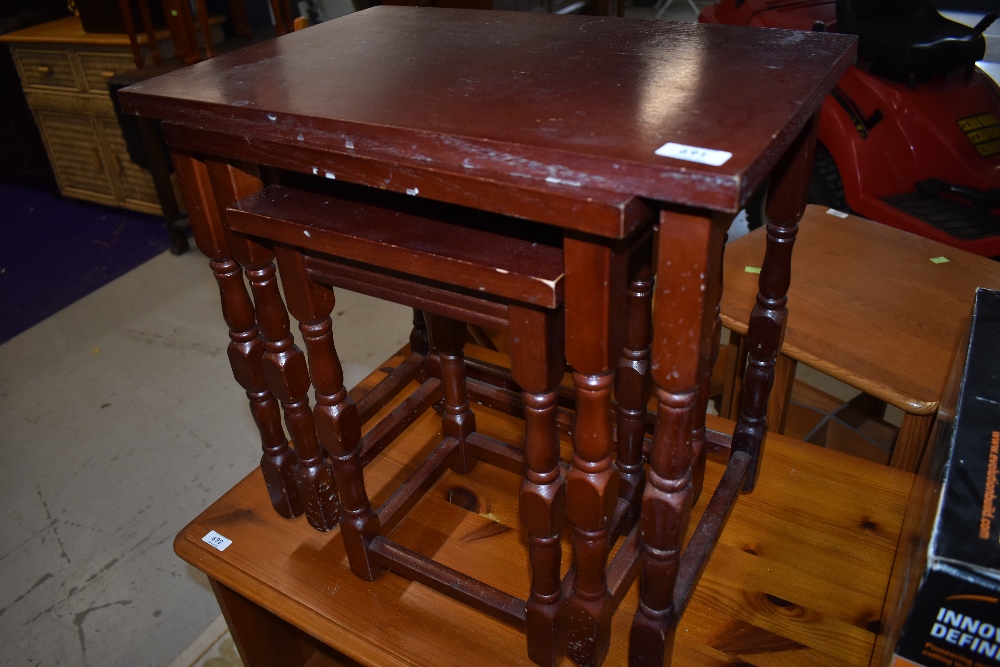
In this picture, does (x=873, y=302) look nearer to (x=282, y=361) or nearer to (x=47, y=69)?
(x=282, y=361)

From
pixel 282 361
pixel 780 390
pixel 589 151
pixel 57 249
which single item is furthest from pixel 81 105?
pixel 589 151

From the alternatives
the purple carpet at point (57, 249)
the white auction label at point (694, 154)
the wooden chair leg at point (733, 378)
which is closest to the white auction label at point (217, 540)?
the white auction label at point (694, 154)

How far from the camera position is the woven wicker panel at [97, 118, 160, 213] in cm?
298

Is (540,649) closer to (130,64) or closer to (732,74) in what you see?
(732,74)

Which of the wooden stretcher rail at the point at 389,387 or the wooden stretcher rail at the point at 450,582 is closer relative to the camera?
the wooden stretcher rail at the point at 450,582

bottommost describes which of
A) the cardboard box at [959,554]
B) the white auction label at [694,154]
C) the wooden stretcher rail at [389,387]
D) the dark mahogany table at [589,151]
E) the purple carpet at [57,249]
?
the purple carpet at [57,249]

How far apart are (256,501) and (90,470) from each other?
1005mm

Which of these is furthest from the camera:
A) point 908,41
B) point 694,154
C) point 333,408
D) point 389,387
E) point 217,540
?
point 908,41

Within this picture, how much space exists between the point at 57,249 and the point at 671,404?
2966mm

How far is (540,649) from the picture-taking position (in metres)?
0.88

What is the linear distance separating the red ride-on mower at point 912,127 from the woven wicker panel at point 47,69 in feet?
8.30

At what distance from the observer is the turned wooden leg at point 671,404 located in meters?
0.60

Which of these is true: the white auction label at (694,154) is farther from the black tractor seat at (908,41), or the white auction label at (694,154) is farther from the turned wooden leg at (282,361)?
the black tractor seat at (908,41)

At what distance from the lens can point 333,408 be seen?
890 mm
